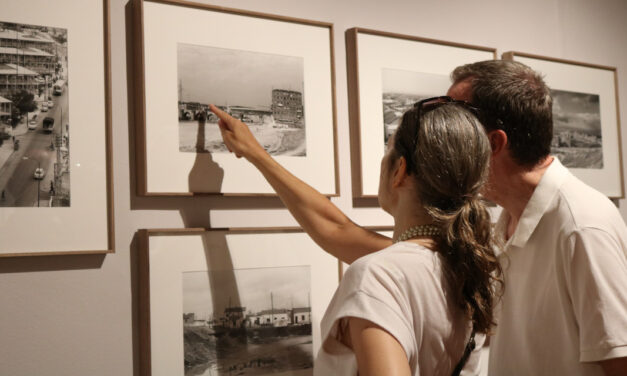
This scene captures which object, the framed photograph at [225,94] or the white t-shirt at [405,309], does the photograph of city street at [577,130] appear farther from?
the white t-shirt at [405,309]

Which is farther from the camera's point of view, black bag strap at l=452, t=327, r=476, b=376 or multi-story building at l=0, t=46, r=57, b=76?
multi-story building at l=0, t=46, r=57, b=76

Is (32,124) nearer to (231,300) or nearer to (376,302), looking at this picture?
(231,300)

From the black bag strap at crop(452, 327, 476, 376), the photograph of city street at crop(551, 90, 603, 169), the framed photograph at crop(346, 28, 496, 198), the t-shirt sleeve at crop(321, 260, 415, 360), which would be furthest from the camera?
the photograph of city street at crop(551, 90, 603, 169)

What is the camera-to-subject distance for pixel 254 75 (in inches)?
65.4

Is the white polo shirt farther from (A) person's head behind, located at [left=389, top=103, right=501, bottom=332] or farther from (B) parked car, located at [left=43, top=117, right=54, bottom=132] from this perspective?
(B) parked car, located at [left=43, top=117, right=54, bottom=132]

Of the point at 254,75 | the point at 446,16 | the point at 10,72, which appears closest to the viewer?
the point at 10,72

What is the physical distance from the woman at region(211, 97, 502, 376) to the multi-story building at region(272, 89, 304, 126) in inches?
19.4

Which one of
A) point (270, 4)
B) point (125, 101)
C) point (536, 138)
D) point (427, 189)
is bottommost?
point (427, 189)

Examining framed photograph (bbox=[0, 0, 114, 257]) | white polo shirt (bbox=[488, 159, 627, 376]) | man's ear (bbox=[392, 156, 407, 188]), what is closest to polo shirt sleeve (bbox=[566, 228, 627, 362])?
white polo shirt (bbox=[488, 159, 627, 376])

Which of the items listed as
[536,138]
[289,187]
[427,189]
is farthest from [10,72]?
[536,138]

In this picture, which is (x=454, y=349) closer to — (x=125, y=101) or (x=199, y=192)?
(x=199, y=192)

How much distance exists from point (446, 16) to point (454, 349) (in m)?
1.22

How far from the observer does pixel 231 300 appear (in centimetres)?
159

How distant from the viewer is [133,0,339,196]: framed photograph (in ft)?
5.01
